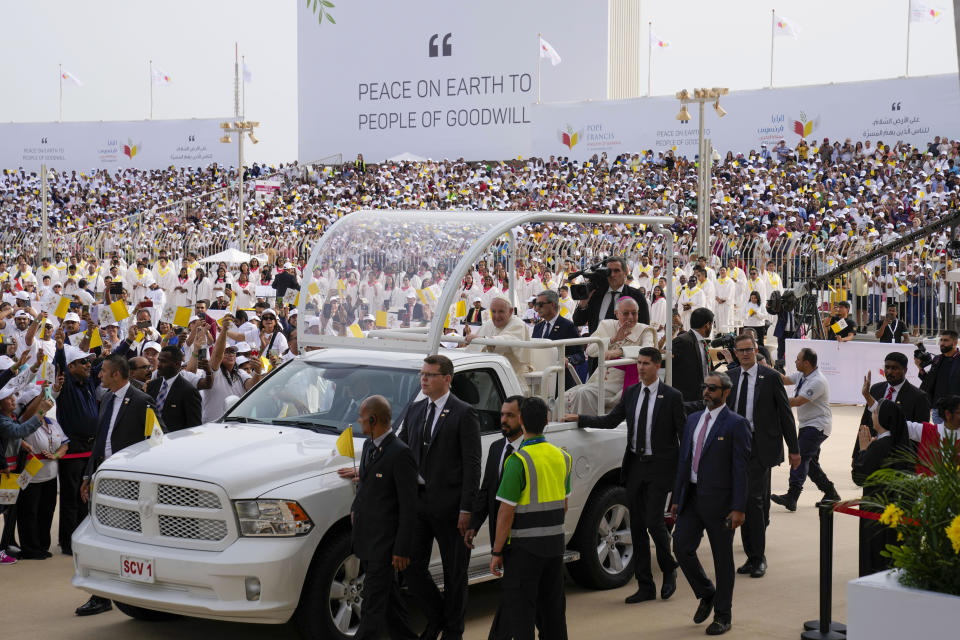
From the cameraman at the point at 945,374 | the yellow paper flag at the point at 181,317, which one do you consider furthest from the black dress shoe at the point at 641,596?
the yellow paper flag at the point at 181,317

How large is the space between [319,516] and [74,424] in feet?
11.6

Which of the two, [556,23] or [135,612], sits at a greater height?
[556,23]

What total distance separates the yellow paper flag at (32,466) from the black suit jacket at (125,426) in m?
0.69

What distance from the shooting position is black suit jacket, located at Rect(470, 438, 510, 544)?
262 inches

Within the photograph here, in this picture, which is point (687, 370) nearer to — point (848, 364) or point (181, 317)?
point (181, 317)

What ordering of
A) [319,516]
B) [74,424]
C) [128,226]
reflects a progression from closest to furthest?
[319,516] < [74,424] < [128,226]

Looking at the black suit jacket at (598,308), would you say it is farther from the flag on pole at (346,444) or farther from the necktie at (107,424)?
the necktie at (107,424)

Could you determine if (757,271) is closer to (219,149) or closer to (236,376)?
(236,376)

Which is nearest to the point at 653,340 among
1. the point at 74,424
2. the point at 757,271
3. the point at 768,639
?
the point at 768,639

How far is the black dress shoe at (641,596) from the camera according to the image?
27.1 ft

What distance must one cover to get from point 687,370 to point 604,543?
2133mm

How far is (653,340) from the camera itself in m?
10.1

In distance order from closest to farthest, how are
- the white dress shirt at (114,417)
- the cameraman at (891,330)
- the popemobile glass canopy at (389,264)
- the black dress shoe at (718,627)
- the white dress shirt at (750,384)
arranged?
the black dress shoe at (718,627) → the white dress shirt at (114,417) → the popemobile glass canopy at (389,264) → the white dress shirt at (750,384) → the cameraman at (891,330)

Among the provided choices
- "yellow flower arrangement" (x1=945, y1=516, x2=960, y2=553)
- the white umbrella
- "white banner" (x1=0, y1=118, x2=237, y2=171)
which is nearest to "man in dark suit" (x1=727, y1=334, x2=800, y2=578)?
"yellow flower arrangement" (x1=945, y1=516, x2=960, y2=553)
